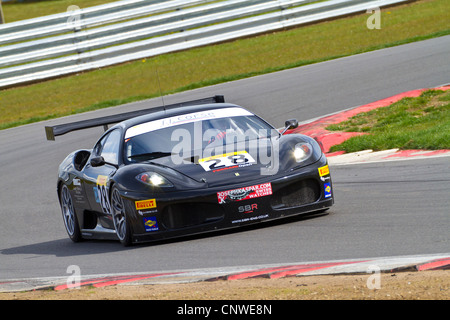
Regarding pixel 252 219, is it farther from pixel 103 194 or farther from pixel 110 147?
pixel 110 147

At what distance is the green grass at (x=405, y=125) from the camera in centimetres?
1015

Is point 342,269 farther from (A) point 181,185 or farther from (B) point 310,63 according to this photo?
(B) point 310,63

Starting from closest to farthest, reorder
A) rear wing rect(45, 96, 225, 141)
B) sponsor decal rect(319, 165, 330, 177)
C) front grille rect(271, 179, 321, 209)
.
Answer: front grille rect(271, 179, 321, 209), sponsor decal rect(319, 165, 330, 177), rear wing rect(45, 96, 225, 141)

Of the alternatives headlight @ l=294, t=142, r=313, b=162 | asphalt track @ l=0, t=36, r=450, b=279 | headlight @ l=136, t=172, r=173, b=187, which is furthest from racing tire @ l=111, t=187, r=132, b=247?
headlight @ l=294, t=142, r=313, b=162

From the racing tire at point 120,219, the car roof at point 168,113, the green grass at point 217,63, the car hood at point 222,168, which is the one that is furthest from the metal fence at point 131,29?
the car hood at point 222,168

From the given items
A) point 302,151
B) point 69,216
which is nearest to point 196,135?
point 302,151

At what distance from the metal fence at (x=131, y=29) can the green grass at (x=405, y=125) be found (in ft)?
33.6

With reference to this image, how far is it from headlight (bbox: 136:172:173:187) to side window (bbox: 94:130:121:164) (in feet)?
2.67

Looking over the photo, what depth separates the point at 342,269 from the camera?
16.6 ft

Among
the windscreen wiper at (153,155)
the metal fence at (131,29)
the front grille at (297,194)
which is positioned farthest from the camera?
the metal fence at (131,29)

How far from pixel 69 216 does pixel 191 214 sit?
8.21 feet

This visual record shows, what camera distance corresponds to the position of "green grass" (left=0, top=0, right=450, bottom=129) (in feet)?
61.4

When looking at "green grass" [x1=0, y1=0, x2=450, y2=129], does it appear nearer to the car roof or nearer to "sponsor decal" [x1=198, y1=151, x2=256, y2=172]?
the car roof

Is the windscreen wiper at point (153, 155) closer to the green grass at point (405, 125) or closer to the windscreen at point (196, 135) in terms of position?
the windscreen at point (196, 135)
